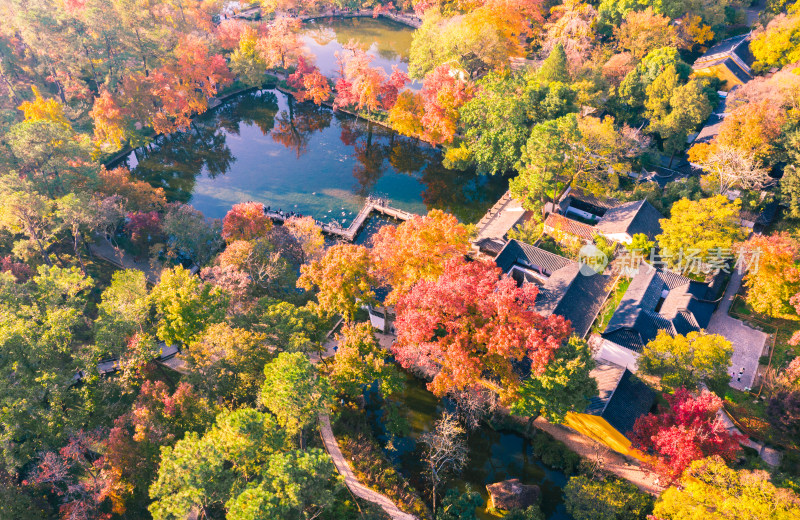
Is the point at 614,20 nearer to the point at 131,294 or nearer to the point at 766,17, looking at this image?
the point at 766,17

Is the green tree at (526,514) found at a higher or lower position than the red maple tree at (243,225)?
lower

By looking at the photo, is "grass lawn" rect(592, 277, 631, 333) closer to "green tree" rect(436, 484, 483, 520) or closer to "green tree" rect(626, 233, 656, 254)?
"green tree" rect(626, 233, 656, 254)

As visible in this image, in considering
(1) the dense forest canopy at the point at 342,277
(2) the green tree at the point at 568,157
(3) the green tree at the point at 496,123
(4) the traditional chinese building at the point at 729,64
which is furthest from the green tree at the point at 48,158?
(4) the traditional chinese building at the point at 729,64

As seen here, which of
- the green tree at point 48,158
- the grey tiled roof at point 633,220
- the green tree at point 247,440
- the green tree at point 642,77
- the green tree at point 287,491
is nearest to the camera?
the green tree at point 287,491

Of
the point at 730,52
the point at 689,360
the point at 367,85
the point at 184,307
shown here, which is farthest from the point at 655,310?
the point at 730,52

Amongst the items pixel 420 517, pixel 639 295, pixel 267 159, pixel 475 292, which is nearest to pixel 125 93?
pixel 267 159

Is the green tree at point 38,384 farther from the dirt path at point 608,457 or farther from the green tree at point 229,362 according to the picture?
the dirt path at point 608,457
